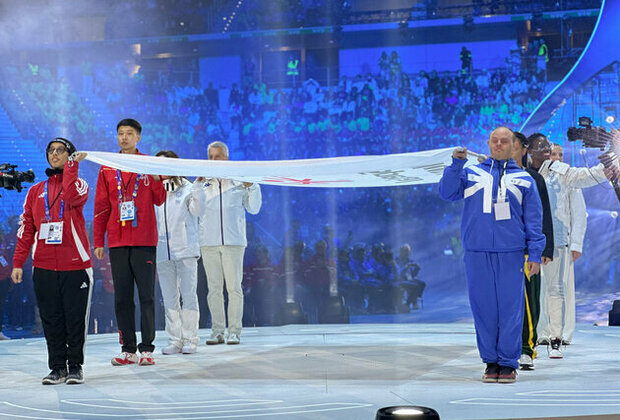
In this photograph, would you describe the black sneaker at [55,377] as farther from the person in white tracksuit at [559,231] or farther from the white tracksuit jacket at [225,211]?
the person in white tracksuit at [559,231]

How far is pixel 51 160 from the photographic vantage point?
4.04 m

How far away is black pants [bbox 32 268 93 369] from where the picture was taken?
3.93 m

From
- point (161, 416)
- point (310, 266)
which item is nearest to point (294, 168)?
point (161, 416)

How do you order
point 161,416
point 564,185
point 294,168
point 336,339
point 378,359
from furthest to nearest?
point 336,339, point 564,185, point 378,359, point 294,168, point 161,416

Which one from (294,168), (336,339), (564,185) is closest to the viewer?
(294,168)

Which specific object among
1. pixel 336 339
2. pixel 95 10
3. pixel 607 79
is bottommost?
pixel 336 339

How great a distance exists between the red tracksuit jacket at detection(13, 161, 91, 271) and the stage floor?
0.64m

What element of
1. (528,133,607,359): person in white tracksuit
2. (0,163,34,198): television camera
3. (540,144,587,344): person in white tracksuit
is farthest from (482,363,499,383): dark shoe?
(0,163,34,198): television camera

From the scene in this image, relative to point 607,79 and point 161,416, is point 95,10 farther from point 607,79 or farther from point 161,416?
point 161,416

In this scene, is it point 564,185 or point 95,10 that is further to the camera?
point 95,10

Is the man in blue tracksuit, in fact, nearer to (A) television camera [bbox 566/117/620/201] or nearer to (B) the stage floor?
(B) the stage floor

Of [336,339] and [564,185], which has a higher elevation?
[564,185]

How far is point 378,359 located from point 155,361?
141cm

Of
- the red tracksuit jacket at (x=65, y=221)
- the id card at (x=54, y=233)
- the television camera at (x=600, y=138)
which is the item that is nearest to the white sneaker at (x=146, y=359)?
the red tracksuit jacket at (x=65, y=221)
